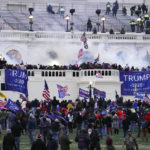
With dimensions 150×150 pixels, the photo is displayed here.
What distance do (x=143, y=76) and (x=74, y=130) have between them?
49.3ft

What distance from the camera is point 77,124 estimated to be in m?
44.0

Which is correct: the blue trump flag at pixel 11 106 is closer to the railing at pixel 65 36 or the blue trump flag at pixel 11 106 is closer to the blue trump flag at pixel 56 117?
the blue trump flag at pixel 56 117

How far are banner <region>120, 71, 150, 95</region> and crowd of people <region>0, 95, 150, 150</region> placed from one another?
5495 mm

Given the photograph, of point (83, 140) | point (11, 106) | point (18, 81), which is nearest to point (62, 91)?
point (18, 81)

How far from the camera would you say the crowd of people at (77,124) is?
1251 inches

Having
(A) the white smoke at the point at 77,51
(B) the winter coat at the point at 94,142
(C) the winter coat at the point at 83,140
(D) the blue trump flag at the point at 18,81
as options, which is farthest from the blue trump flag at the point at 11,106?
(A) the white smoke at the point at 77,51

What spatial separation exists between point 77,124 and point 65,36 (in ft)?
103

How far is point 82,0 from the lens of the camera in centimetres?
9850

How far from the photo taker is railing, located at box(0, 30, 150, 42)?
73625 mm

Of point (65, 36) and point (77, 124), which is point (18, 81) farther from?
point (65, 36)

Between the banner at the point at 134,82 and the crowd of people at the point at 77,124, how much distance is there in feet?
18.0

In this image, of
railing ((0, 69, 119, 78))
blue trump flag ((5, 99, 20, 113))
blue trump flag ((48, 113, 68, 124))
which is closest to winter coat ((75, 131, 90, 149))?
blue trump flag ((48, 113, 68, 124))

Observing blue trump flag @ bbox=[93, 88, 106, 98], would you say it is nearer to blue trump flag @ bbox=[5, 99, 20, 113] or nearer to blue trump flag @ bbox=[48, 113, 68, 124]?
blue trump flag @ bbox=[48, 113, 68, 124]

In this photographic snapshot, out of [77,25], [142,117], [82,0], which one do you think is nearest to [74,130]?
[142,117]
